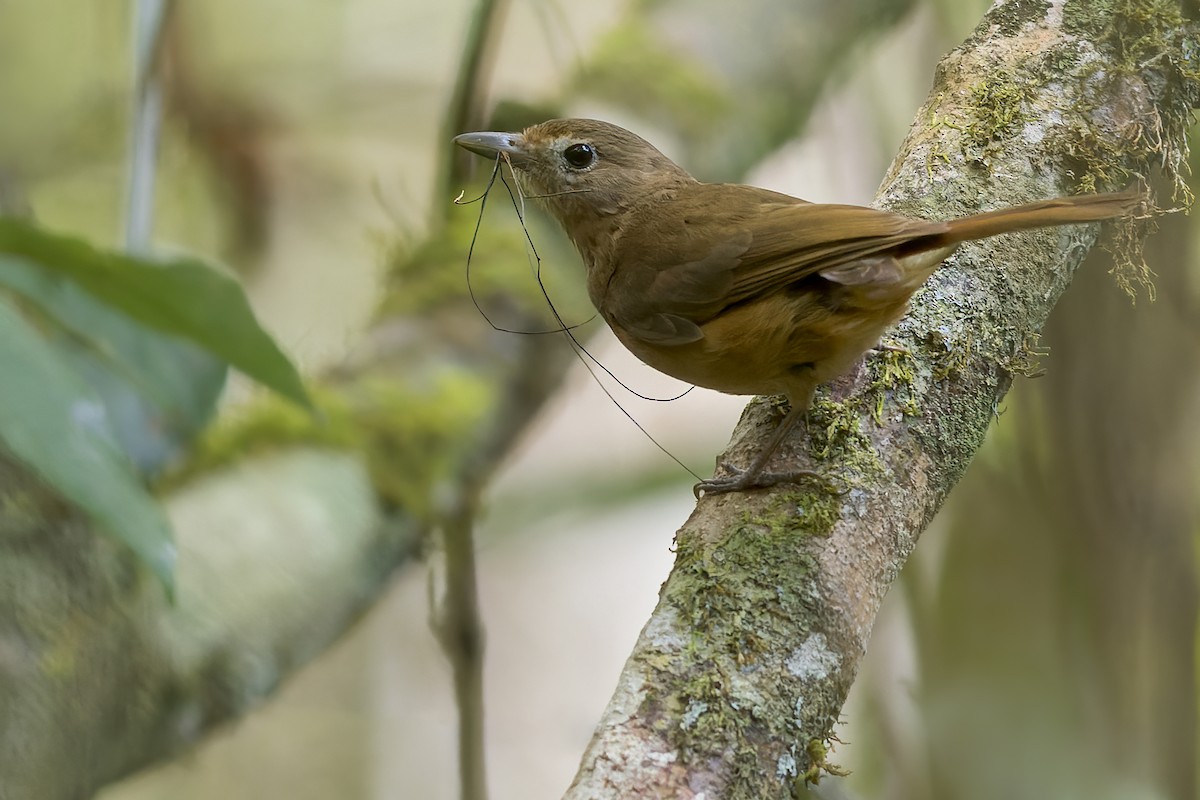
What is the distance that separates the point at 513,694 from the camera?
338cm

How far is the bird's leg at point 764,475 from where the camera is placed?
4.81 ft

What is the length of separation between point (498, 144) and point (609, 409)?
160cm

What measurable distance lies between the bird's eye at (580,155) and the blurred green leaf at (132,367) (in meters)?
0.79

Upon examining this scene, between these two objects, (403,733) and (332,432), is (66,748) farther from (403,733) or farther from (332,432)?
(403,733)

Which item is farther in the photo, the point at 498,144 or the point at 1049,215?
the point at 498,144

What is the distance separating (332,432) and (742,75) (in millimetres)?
1448

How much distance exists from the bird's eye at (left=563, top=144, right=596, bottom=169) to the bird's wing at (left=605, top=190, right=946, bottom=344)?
0.56ft

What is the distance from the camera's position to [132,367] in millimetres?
2049

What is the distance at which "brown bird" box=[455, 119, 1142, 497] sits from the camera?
1.50 metres

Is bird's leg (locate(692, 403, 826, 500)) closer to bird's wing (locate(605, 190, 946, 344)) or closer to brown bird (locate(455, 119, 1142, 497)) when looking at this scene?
brown bird (locate(455, 119, 1142, 497))

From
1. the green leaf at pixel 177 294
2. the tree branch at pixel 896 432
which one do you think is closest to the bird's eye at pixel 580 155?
the tree branch at pixel 896 432

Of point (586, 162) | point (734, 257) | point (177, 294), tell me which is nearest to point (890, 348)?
point (734, 257)

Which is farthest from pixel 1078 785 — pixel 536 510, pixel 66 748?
pixel 66 748

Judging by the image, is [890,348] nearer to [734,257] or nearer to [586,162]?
[734,257]
